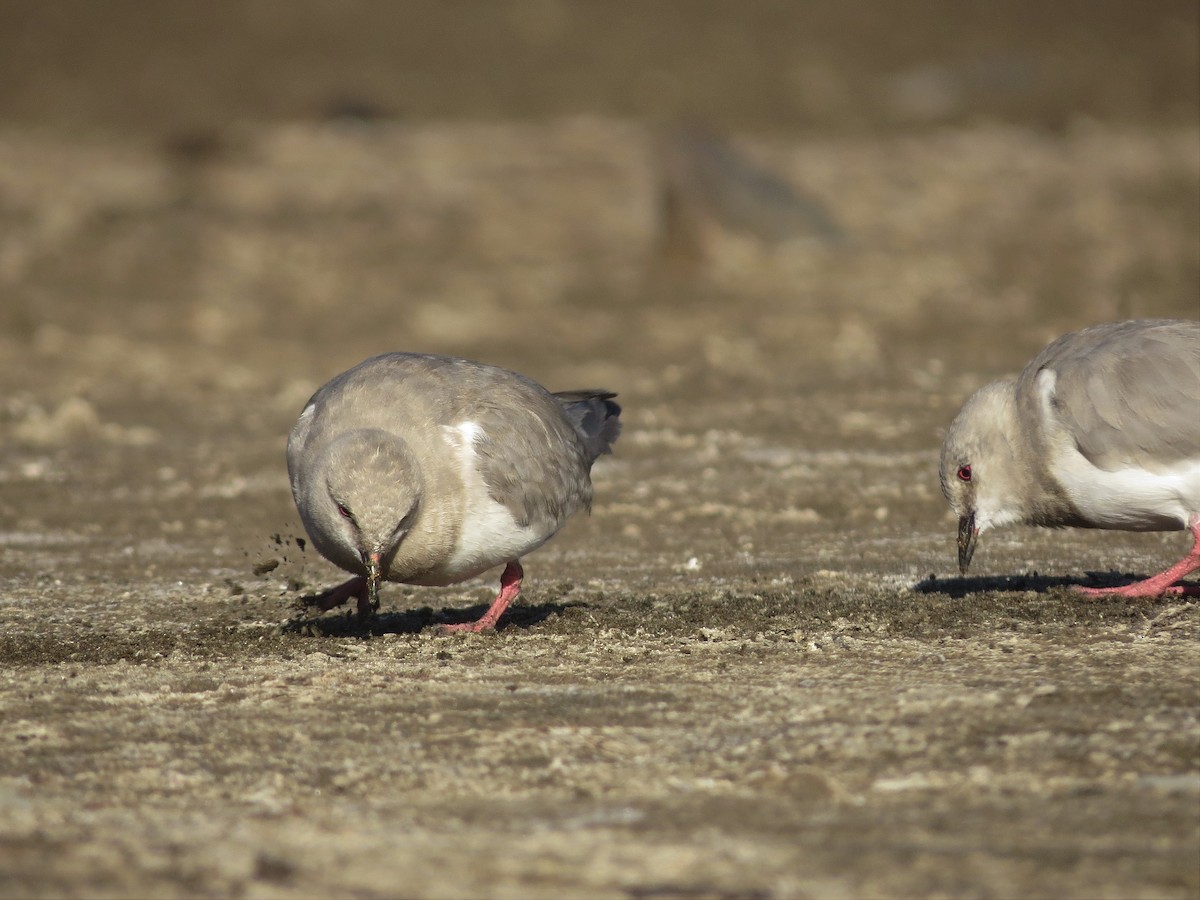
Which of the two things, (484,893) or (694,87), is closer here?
(484,893)

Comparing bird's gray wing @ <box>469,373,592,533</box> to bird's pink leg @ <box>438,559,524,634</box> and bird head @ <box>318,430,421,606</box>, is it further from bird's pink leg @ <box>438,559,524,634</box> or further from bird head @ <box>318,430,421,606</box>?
bird head @ <box>318,430,421,606</box>

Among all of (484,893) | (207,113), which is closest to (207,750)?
(484,893)

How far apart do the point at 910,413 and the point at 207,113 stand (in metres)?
20.4

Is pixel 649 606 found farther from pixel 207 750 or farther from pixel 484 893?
pixel 484 893

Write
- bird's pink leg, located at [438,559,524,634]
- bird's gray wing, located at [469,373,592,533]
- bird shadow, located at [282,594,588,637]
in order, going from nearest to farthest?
bird's gray wing, located at [469,373,592,533] → bird's pink leg, located at [438,559,524,634] → bird shadow, located at [282,594,588,637]

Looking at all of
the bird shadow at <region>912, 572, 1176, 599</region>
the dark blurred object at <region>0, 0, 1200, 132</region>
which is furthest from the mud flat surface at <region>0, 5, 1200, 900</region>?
the dark blurred object at <region>0, 0, 1200, 132</region>

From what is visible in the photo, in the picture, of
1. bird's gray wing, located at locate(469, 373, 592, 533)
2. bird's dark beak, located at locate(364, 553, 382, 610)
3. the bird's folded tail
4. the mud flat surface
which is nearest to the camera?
the mud flat surface

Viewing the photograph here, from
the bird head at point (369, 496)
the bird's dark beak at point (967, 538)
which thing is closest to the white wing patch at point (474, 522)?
the bird head at point (369, 496)

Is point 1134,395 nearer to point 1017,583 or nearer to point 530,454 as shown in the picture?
point 1017,583

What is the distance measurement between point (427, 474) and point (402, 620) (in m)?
1.38

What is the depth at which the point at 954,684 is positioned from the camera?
5793 millimetres

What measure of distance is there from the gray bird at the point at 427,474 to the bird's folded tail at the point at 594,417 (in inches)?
20.2

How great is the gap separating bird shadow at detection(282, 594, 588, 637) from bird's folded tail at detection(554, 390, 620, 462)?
33.5 inches

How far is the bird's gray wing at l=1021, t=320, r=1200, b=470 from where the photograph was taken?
7093 mm
